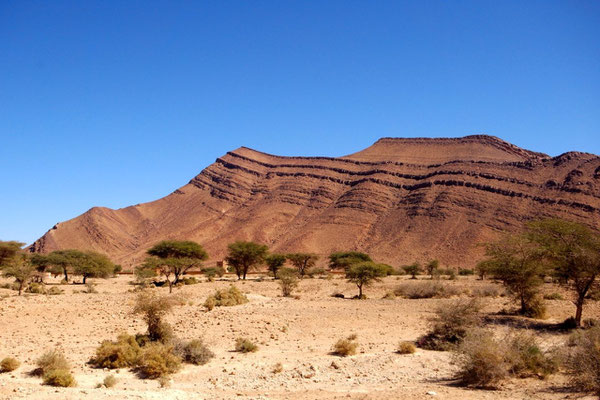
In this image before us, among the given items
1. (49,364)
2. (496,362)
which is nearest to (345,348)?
(496,362)

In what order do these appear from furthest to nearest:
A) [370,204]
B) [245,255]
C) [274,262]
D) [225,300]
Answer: [370,204], [274,262], [245,255], [225,300]

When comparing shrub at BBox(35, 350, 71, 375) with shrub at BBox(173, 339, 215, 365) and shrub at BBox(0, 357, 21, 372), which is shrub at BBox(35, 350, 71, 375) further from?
shrub at BBox(173, 339, 215, 365)

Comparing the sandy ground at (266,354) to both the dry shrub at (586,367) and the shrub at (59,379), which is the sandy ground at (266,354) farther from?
the dry shrub at (586,367)

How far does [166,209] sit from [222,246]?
38259 mm

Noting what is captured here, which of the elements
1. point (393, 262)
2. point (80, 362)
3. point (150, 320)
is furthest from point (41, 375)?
point (393, 262)

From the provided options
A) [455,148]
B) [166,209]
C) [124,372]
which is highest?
[455,148]

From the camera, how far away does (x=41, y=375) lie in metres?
12.3

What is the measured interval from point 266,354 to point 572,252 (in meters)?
13.4

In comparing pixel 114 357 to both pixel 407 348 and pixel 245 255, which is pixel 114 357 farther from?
pixel 245 255

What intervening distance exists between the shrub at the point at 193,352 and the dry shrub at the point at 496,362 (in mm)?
7288

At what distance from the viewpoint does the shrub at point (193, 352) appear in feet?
46.6

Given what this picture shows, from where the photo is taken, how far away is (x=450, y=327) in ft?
53.7

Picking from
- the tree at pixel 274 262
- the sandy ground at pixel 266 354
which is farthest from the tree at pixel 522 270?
the tree at pixel 274 262

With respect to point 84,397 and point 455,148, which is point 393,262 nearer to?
point 455,148
